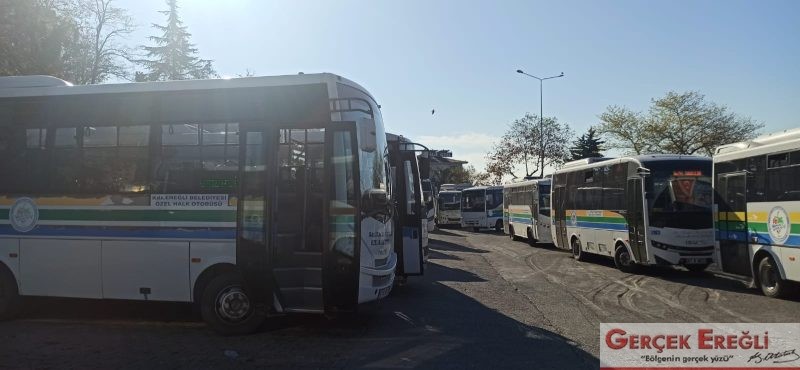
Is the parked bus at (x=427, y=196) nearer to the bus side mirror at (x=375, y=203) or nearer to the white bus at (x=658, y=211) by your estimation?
the bus side mirror at (x=375, y=203)

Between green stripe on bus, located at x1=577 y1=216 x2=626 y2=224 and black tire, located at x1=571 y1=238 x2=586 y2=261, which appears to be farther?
black tire, located at x1=571 y1=238 x2=586 y2=261

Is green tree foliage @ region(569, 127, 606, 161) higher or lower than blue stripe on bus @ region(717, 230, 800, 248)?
higher

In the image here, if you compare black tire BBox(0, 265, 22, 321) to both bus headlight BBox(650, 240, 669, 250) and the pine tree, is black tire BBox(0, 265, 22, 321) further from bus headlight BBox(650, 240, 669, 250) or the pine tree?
the pine tree

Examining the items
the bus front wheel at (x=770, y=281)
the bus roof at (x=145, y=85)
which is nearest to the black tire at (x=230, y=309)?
the bus roof at (x=145, y=85)

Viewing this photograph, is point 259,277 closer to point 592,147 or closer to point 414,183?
point 414,183

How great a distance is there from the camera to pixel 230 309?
26.1 feet

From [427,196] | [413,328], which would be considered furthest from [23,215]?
[427,196]

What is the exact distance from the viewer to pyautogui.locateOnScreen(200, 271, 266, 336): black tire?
7.94 m

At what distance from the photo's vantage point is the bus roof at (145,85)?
796 centimetres

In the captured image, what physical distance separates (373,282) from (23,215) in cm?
559

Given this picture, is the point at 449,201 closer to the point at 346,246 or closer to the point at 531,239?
the point at 531,239

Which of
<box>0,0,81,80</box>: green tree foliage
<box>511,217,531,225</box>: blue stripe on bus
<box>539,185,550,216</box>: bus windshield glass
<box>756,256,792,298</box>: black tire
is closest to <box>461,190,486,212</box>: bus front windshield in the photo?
<box>511,217,531,225</box>: blue stripe on bus

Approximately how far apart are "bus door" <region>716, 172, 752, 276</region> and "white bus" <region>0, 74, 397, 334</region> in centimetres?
819

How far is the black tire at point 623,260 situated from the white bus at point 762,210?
327 cm
